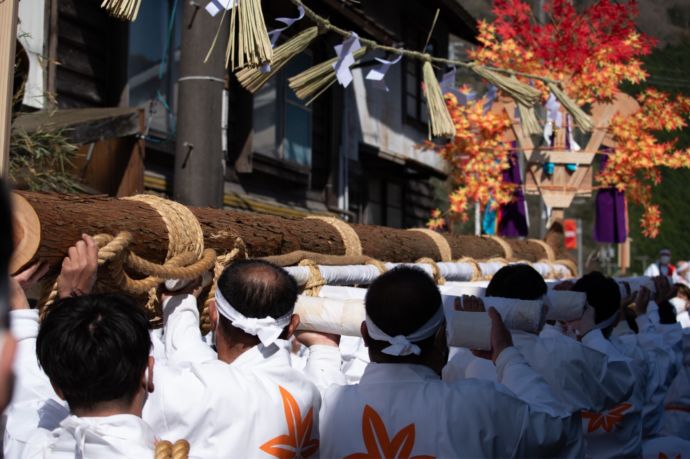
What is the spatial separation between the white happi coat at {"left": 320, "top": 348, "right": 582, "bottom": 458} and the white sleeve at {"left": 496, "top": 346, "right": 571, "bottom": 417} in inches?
0.4

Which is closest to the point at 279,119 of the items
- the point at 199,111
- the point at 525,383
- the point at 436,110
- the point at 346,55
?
the point at 199,111

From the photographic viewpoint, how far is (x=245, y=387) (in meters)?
2.24

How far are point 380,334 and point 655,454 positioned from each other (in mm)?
2252

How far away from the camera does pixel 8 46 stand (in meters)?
2.16

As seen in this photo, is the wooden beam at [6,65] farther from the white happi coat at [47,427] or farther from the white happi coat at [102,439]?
the white happi coat at [102,439]

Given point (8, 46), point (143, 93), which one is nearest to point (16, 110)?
point (143, 93)

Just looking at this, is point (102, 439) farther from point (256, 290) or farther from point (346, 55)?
point (346, 55)

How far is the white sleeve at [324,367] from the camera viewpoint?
→ 263 cm

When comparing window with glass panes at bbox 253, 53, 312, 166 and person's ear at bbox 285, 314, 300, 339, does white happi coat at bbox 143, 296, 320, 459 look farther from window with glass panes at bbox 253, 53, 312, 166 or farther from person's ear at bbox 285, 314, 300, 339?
window with glass panes at bbox 253, 53, 312, 166

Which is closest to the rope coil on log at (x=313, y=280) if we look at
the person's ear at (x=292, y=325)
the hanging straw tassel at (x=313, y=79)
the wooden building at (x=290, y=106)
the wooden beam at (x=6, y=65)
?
the person's ear at (x=292, y=325)

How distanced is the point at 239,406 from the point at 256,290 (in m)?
0.32

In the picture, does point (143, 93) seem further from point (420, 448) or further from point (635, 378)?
point (420, 448)

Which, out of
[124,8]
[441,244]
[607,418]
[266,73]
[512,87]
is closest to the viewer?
[124,8]

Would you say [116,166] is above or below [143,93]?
below
